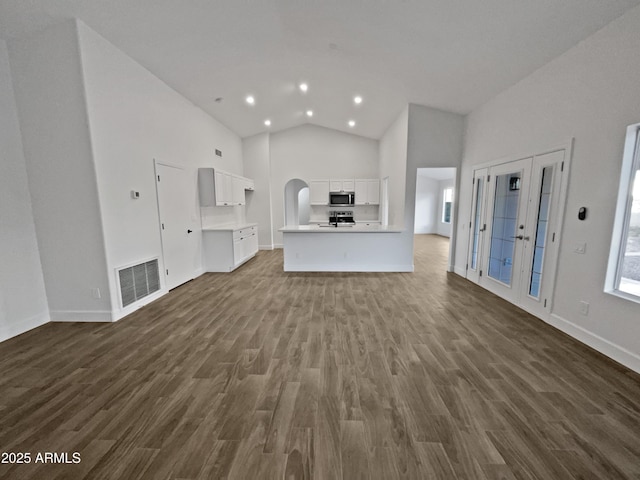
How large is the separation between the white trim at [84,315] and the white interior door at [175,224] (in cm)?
109

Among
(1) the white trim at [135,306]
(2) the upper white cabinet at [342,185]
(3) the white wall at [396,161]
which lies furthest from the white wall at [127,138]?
(2) the upper white cabinet at [342,185]

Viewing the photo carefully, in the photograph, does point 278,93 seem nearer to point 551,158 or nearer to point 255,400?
point 551,158

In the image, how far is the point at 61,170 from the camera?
10.0 ft

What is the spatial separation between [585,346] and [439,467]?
2.40m

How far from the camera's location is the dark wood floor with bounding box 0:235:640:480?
1.47 metres

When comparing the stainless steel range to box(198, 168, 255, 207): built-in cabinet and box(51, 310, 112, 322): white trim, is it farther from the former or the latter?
box(51, 310, 112, 322): white trim

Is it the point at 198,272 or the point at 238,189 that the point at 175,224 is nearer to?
the point at 198,272

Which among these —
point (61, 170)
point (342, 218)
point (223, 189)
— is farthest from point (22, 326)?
point (342, 218)

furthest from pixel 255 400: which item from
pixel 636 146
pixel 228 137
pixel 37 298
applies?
pixel 228 137

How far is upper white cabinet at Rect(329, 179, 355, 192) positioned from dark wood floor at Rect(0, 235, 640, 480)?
5346 mm

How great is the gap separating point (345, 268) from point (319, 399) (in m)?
3.73

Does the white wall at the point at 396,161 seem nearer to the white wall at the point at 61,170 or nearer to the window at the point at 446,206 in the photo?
the white wall at the point at 61,170

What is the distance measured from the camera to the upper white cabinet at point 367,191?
26.6 ft

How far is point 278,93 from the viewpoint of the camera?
5.53 metres
